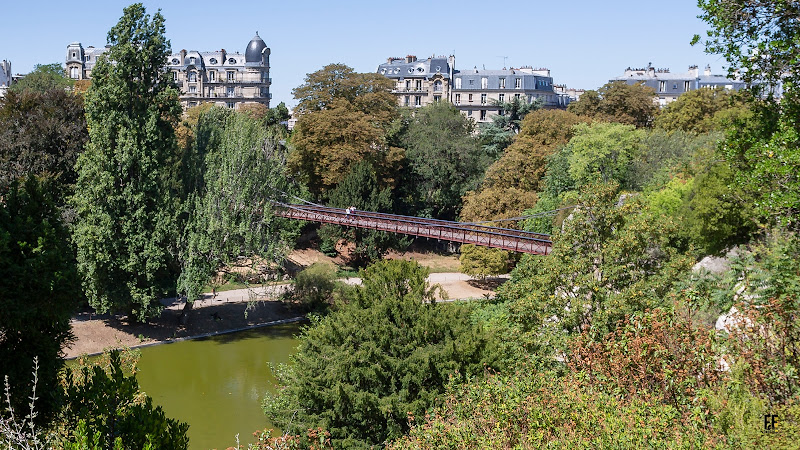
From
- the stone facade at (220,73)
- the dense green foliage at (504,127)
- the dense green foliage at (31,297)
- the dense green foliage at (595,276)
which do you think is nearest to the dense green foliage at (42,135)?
the dense green foliage at (31,297)

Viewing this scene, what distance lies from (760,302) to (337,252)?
31.9 m

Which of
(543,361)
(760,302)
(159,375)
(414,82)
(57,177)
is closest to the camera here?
(760,302)

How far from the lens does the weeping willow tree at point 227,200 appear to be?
26.8 meters

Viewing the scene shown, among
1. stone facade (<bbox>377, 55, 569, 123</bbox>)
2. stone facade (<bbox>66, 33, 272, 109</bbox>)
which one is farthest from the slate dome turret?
stone facade (<bbox>377, 55, 569, 123</bbox>)

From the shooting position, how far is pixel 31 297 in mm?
11047

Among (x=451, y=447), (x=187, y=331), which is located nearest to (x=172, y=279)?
(x=187, y=331)

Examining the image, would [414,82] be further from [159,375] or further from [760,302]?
[760,302]

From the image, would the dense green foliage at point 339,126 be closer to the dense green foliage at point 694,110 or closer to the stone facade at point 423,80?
the dense green foliage at point 694,110

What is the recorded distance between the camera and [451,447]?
983cm

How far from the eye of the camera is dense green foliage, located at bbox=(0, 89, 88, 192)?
27.0 m

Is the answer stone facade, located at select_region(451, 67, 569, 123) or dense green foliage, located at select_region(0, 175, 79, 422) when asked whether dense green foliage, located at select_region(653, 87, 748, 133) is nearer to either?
stone facade, located at select_region(451, 67, 569, 123)

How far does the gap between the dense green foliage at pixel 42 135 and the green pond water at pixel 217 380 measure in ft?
25.0

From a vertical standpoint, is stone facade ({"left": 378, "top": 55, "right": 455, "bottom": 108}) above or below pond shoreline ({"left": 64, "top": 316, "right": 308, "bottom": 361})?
above

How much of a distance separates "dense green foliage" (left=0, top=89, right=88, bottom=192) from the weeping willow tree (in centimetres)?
451
